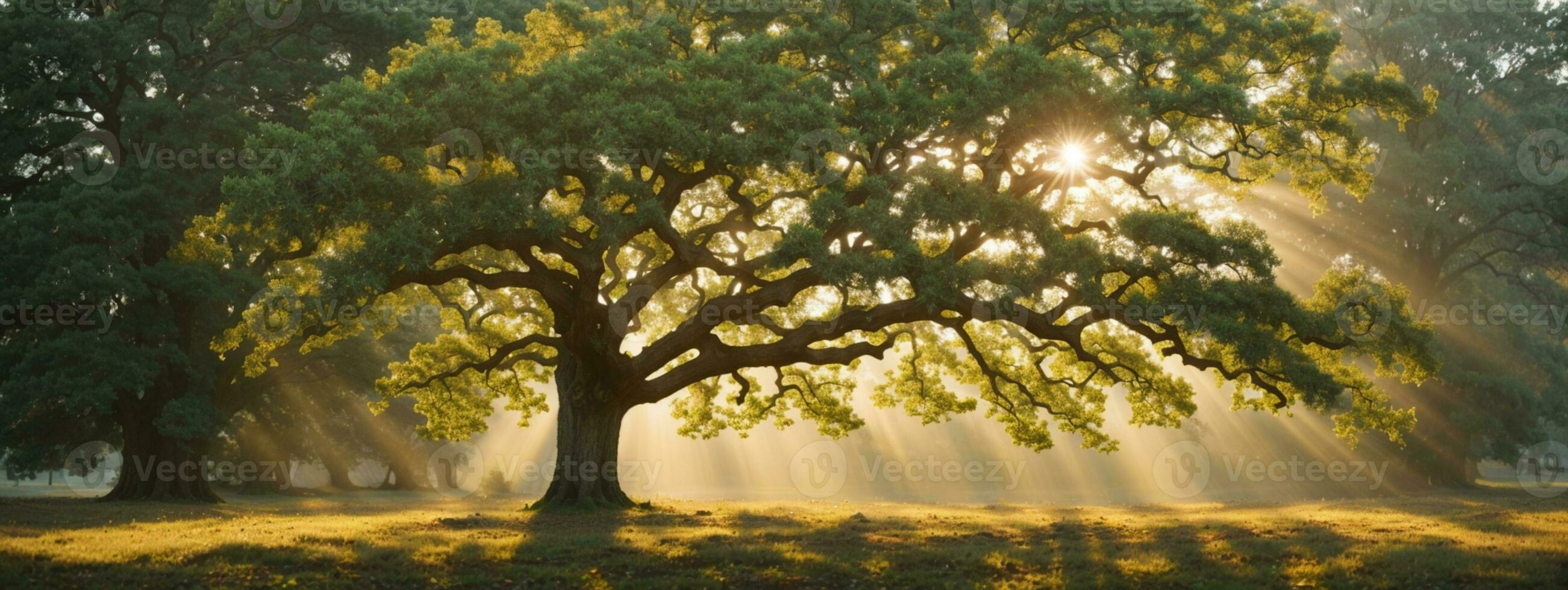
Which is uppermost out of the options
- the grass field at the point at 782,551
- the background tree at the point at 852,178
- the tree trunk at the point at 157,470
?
the background tree at the point at 852,178

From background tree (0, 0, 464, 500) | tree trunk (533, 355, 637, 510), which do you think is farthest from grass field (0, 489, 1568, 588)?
background tree (0, 0, 464, 500)

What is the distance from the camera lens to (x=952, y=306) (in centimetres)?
1986

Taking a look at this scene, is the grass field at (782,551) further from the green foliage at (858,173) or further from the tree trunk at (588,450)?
the green foliage at (858,173)

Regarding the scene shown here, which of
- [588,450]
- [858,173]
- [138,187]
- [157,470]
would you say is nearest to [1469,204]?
[858,173]

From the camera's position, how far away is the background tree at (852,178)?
61.3 feet

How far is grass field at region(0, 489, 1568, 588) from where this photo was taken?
1346cm

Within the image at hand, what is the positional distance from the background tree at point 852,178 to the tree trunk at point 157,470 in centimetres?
1504

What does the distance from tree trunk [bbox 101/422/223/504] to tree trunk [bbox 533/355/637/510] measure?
1483 centimetres

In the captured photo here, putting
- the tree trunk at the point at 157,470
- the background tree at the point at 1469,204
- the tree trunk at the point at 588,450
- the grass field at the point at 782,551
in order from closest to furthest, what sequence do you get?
the grass field at the point at 782,551, the tree trunk at the point at 588,450, the tree trunk at the point at 157,470, the background tree at the point at 1469,204

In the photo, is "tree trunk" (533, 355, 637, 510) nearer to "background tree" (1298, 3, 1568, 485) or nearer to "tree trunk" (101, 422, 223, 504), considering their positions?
"tree trunk" (101, 422, 223, 504)

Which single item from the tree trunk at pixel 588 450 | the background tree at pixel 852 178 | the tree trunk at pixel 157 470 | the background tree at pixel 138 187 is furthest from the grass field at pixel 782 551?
the tree trunk at pixel 157 470

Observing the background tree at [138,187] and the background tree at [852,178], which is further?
the background tree at [138,187]

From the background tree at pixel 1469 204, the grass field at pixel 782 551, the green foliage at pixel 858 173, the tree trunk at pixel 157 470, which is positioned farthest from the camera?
the background tree at pixel 1469 204

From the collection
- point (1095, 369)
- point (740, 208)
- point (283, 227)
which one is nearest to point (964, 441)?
point (1095, 369)
